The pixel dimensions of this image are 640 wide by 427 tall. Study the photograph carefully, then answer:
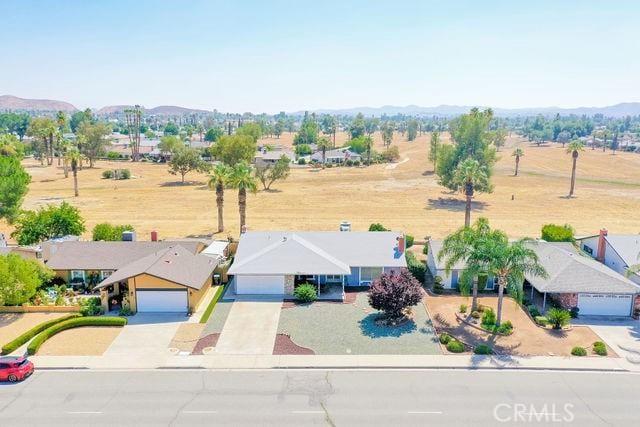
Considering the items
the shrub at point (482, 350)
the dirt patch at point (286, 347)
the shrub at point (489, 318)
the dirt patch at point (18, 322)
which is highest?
the shrub at point (489, 318)

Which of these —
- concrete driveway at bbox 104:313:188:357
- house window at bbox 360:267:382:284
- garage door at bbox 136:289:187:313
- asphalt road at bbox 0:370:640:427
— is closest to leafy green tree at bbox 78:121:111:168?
garage door at bbox 136:289:187:313

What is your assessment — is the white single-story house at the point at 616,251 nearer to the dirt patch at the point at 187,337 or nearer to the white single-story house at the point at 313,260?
the white single-story house at the point at 313,260

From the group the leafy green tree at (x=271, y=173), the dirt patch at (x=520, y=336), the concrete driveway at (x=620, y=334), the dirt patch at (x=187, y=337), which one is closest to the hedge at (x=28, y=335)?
the dirt patch at (x=187, y=337)

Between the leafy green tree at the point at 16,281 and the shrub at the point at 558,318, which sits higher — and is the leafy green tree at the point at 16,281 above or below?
above

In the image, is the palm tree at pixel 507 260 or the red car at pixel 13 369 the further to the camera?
the palm tree at pixel 507 260

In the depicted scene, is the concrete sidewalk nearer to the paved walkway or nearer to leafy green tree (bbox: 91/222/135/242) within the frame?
the paved walkway
